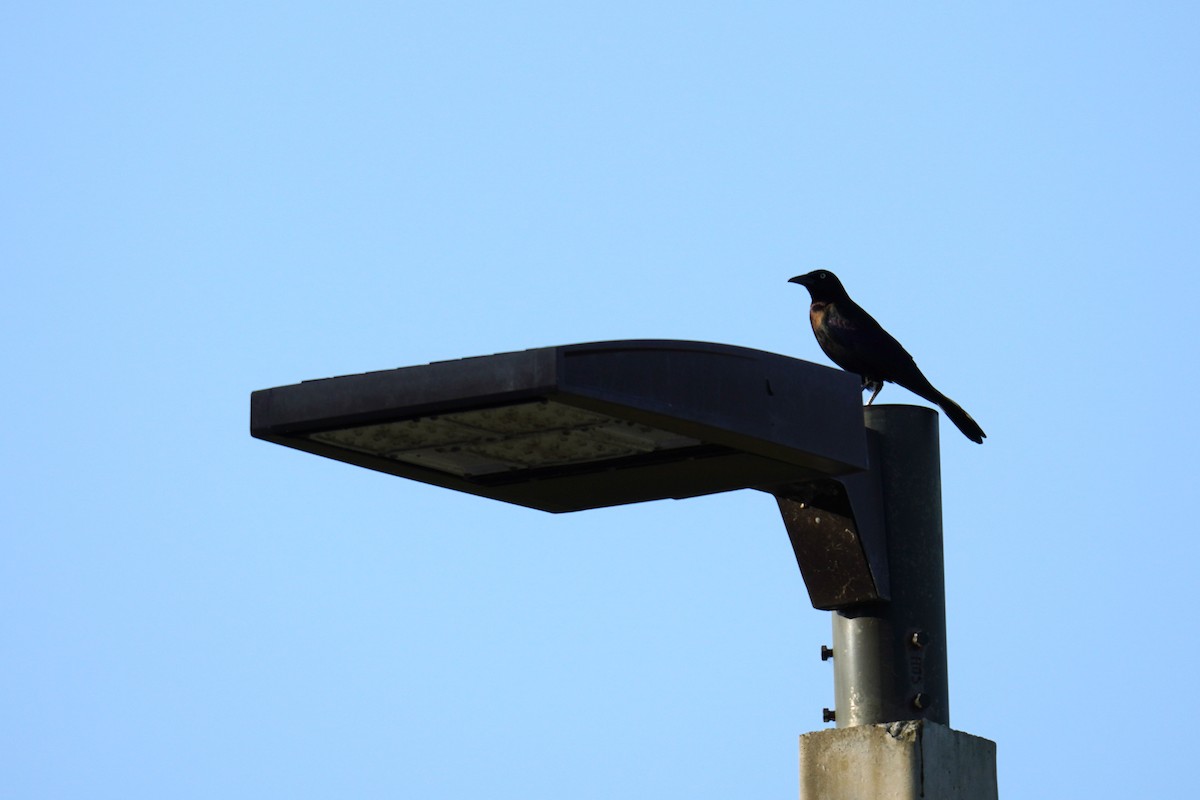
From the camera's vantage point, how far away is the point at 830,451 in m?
3.59

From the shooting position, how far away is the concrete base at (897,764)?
3541mm

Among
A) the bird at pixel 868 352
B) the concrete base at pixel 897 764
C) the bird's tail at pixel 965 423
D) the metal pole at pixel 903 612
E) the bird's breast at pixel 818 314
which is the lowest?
the concrete base at pixel 897 764

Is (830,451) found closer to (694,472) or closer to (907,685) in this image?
(694,472)

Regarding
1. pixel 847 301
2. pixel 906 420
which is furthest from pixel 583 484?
pixel 847 301

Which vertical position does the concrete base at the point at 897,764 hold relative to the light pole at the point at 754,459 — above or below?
below

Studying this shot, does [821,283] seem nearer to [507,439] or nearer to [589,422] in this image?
[507,439]

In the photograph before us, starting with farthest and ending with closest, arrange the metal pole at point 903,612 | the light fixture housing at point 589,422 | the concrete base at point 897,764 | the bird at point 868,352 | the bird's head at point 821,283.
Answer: the bird's head at point 821,283
the bird at point 868,352
the metal pole at point 903,612
the concrete base at point 897,764
the light fixture housing at point 589,422

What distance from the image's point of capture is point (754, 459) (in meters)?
3.53

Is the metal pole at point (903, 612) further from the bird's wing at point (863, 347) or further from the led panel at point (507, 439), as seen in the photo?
the bird's wing at point (863, 347)

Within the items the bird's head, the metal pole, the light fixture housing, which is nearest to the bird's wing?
the bird's head

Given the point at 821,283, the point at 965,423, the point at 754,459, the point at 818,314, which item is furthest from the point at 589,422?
the point at 821,283

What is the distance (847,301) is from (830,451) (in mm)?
4130

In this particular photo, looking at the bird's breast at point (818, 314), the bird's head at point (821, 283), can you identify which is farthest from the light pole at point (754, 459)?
the bird's head at point (821, 283)

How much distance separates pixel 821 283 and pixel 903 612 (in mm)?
4252
